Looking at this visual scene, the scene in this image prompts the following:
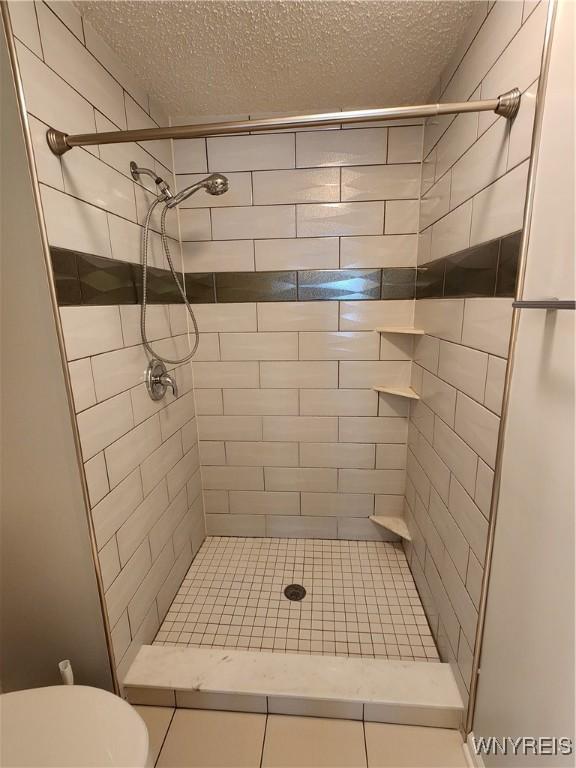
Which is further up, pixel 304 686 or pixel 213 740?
pixel 304 686

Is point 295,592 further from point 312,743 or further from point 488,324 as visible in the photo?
point 488,324

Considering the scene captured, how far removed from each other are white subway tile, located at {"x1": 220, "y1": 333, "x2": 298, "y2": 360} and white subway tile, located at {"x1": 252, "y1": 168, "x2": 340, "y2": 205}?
Result: 612mm

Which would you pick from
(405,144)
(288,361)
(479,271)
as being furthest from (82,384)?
(405,144)

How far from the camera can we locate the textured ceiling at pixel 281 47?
0.96 meters

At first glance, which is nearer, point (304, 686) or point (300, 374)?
point (304, 686)

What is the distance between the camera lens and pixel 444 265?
4.03 feet

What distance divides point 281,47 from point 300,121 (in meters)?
0.53

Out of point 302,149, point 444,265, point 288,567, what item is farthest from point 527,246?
point 288,567

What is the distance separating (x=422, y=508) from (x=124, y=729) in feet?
4.06

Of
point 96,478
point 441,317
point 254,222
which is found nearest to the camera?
point 96,478

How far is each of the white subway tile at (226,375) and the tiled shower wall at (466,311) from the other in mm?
813

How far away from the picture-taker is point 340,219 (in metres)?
1.56

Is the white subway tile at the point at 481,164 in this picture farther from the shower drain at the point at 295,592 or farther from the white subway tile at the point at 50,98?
the shower drain at the point at 295,592

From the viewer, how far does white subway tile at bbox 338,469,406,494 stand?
181 cm
